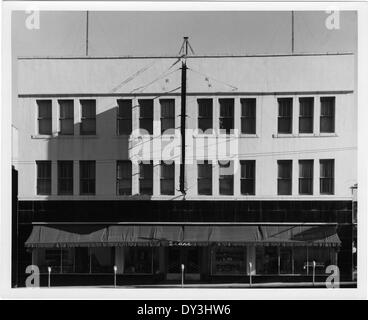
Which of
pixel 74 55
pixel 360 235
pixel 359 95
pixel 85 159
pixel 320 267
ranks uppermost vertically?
pixel 74 55

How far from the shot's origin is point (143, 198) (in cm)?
1562

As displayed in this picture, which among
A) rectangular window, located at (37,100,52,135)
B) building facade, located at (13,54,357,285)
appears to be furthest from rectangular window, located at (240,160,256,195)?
rectangular window, located at (37,100,52,135)

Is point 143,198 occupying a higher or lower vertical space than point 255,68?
lower

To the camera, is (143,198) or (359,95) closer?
(359,95)

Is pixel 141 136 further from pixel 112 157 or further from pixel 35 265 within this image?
pixel 35 265

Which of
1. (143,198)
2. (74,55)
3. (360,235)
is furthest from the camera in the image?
(143,198)

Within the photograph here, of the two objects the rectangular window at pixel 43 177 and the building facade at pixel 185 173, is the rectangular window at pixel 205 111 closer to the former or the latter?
the building facade at pixel 185 173

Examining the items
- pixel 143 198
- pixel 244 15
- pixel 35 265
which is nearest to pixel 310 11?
pixel 244 15

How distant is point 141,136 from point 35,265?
431 cm

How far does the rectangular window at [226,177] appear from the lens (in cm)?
1535

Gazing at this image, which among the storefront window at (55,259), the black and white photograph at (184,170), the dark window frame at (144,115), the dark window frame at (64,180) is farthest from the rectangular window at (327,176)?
the storefront window at (55,259)

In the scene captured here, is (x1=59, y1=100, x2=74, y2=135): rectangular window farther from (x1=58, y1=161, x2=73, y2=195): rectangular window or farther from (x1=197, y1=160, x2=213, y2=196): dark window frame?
(x1=197, y1=160, x2=213, y2=196): dark window frame

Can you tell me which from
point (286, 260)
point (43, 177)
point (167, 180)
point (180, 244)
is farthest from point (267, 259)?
point (43, 177)

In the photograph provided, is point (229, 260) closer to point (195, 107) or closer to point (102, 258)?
point (102, 258)
